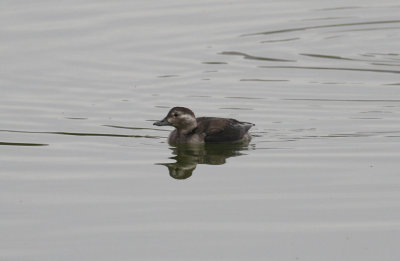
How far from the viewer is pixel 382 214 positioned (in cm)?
1112

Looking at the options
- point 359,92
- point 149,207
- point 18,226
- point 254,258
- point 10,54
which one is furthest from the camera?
point 10,54

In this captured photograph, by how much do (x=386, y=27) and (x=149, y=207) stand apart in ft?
48.1

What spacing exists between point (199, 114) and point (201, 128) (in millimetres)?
1671

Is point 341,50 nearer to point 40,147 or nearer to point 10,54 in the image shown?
point 10,54

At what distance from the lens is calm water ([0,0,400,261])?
10531 mm

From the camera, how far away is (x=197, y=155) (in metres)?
15.1

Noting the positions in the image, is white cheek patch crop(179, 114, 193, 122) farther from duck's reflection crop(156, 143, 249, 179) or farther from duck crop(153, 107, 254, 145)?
duck's reflection crop(156, 143, 249, 179)

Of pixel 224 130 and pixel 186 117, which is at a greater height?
pixel 186 117

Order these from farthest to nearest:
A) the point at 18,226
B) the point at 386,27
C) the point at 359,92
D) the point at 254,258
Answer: the point at 386,27, the point at 359,92, the point at 18,226, the point at 254,258

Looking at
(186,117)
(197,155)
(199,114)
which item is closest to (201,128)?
(186,117)

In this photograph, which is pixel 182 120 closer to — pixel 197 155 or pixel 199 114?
pixel 197 155

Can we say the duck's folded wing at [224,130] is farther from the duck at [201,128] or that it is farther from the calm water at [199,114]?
the calm water at [199,114]

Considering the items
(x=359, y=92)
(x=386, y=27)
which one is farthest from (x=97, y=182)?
(x=386, y=27)

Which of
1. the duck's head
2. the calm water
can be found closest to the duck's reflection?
the calm water
